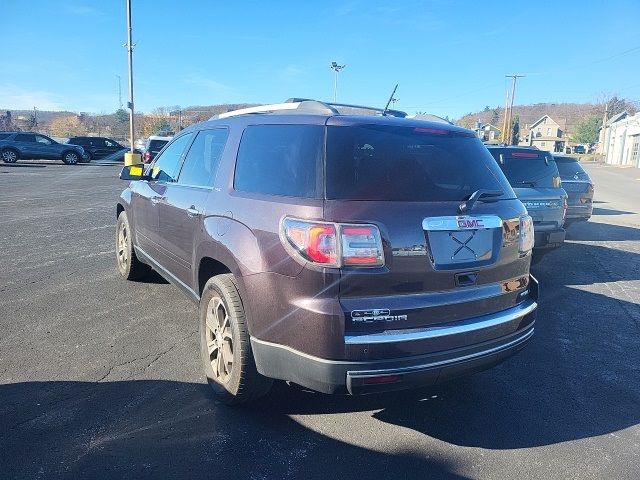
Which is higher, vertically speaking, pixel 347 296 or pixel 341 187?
pixel 341 187

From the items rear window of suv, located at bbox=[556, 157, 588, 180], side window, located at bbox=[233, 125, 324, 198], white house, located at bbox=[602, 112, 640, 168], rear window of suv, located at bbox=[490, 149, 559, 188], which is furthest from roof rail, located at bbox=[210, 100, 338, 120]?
white house, located at bbox=[602, 112, 640, 168]

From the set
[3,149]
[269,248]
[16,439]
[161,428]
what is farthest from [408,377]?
[3,149]

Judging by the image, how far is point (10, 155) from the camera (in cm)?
2762

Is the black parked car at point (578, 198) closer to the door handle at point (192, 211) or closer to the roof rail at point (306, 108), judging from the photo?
the roof rail at point (306, 108)

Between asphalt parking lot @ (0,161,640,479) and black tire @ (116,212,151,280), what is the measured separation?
39 centimetres

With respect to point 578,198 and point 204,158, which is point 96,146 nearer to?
point 578,198

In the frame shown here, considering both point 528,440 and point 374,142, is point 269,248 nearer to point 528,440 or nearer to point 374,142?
point 374,142

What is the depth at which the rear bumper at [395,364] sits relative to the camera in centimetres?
253

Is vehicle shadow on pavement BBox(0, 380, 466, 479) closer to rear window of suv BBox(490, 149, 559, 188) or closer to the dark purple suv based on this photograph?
the dark purple suv

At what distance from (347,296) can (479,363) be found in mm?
935

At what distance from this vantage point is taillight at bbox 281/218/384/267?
2.53 metres

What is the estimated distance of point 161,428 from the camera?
2979 millimetres

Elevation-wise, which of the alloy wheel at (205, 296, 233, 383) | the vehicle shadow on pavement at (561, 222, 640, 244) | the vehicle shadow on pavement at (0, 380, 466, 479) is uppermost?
the alloy wheel at (205, 296, 233, 383)

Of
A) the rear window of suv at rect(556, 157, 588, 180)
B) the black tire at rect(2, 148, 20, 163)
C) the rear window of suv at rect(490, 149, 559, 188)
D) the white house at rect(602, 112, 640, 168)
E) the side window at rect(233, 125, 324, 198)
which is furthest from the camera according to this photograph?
the white house at rect(602, 112, 640, 168)
